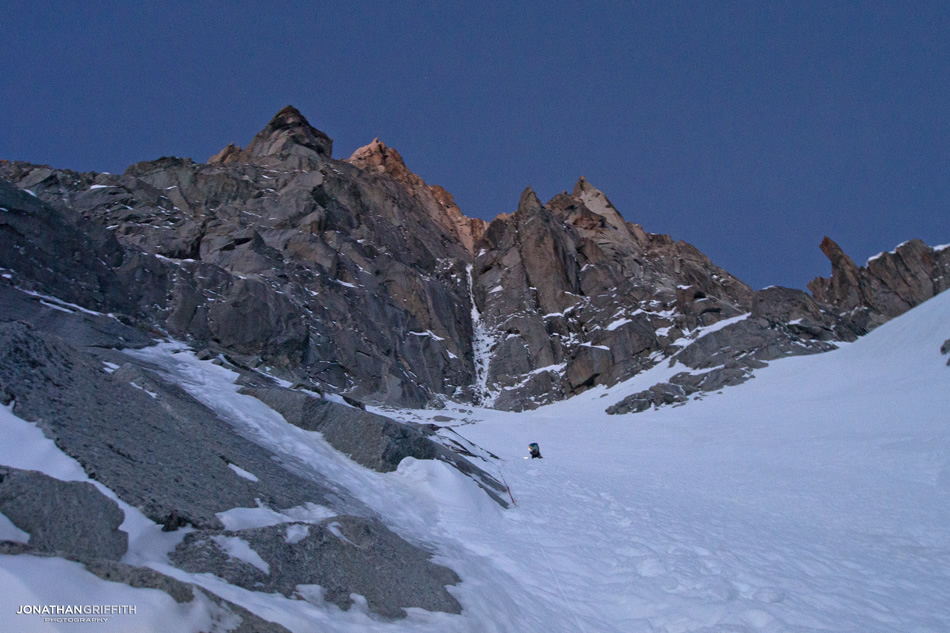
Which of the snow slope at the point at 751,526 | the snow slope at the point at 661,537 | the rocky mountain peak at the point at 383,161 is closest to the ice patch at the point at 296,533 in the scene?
the snow slope at the point at 661,537

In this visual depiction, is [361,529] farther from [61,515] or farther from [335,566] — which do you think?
[61,515]

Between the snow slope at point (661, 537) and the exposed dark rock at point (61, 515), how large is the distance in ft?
0.94

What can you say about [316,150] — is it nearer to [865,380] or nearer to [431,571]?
[865,380]

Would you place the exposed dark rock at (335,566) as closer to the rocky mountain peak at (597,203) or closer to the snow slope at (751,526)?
the snow slope at (751,526)

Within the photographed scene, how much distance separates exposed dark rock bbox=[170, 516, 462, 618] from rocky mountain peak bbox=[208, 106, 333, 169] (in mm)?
105465

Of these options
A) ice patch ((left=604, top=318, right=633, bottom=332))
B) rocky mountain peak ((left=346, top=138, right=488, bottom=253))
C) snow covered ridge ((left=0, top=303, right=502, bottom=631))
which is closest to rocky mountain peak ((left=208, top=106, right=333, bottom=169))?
rocky mountain peak ((left=346, top=138, right=488, bottom=253))

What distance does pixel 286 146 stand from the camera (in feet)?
352

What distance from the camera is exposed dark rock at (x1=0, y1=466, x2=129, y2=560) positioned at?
4.38 metres

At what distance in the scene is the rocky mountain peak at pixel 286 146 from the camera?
103688 millimetres

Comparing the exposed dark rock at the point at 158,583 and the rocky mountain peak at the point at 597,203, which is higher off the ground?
the rocky mountain peak at the point at 597,203

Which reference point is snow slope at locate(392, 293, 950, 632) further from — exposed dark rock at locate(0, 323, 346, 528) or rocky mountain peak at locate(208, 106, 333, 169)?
rocky mountain peak at locate(208, 106, 333, 169)

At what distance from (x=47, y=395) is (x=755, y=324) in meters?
74.1

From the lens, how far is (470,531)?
10203 millimetres

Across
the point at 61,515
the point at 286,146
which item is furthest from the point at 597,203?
the point at 61,515
